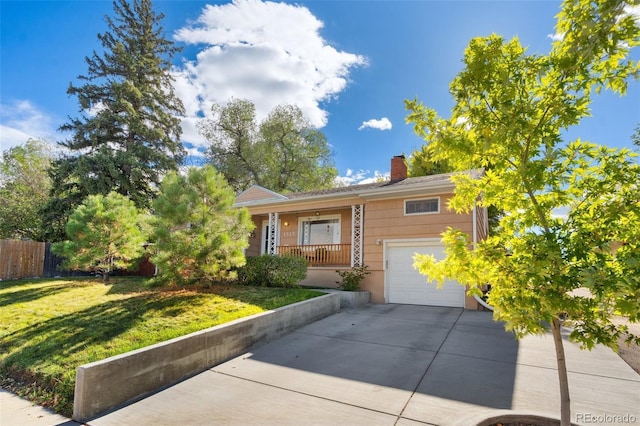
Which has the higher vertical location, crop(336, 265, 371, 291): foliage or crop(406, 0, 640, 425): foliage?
crop(406, 0, 640, 425): foliage

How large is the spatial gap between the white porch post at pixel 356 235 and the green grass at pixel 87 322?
3137 mm

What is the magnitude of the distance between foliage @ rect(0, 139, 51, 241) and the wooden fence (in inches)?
235

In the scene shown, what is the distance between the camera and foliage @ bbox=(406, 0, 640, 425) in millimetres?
2273

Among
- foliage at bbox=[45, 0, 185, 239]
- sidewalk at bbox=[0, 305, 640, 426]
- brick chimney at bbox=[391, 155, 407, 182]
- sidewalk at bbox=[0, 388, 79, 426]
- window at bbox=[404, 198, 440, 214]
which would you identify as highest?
foliage at bbox=[45, 0, 185, 239]

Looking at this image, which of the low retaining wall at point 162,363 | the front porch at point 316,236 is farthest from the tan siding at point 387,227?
the low retaining wall at point 162,363

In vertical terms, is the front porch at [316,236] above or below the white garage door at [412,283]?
above

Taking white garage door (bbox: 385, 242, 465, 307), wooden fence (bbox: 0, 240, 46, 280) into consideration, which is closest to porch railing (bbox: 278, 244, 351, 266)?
white garage door (bbox: 385, 242, 465, 307)

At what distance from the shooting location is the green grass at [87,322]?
4.43 m

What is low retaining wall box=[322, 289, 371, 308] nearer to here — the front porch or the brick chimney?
the front porch

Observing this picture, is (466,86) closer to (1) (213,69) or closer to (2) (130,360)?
(2) (130,360)

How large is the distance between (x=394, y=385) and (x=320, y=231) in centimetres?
1003

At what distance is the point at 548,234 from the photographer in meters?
2.48

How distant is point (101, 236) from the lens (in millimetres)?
10844

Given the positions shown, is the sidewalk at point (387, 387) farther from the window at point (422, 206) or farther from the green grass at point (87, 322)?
the window at point (422, 206)
